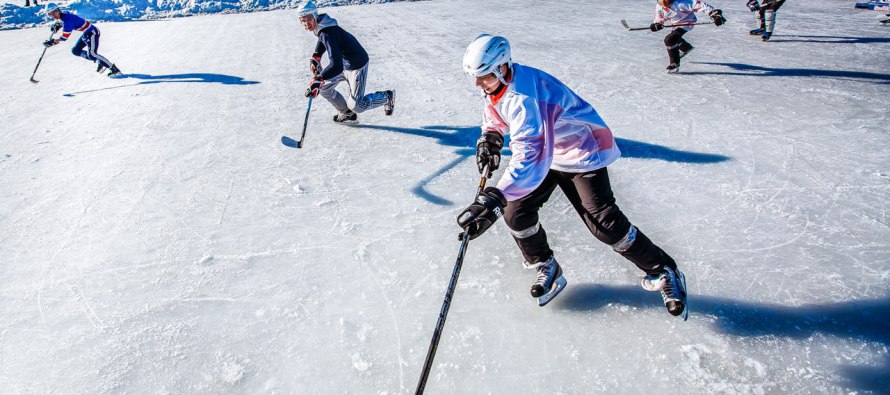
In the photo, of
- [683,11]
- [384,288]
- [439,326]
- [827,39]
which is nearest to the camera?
[439,326]

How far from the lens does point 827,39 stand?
291 inches

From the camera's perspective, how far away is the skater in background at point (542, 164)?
1948 millimetres

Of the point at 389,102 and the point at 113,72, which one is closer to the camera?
the point at 389,102

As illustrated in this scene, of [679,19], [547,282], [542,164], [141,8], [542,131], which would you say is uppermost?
[141,8]

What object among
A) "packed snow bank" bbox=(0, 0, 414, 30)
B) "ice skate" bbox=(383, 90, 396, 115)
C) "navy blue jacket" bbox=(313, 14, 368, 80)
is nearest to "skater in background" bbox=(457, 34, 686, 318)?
"navy blue jacket" bbox=(313, 14, 368, 80)

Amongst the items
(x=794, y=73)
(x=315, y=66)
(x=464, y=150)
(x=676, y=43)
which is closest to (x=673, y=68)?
(x=676, y=43)

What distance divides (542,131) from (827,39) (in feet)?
27.1

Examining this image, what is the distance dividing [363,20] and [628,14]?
6.53m

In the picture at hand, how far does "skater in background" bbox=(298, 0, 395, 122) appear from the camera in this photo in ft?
14.1

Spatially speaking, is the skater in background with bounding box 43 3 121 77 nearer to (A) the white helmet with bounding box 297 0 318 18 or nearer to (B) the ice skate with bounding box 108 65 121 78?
(B) the ice skate with bounding box 108 65 121 78

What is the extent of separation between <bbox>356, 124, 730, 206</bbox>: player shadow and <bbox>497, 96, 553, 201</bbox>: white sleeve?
153 cm

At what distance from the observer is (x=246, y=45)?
9539 millimetres

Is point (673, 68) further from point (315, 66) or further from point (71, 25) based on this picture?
point (71, 25)

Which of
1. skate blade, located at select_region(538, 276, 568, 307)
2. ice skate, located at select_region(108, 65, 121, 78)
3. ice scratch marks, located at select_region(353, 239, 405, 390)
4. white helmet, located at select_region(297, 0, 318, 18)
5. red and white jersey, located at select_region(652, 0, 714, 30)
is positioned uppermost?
white helmet, located at select_region(297, 0, 318, 18)
